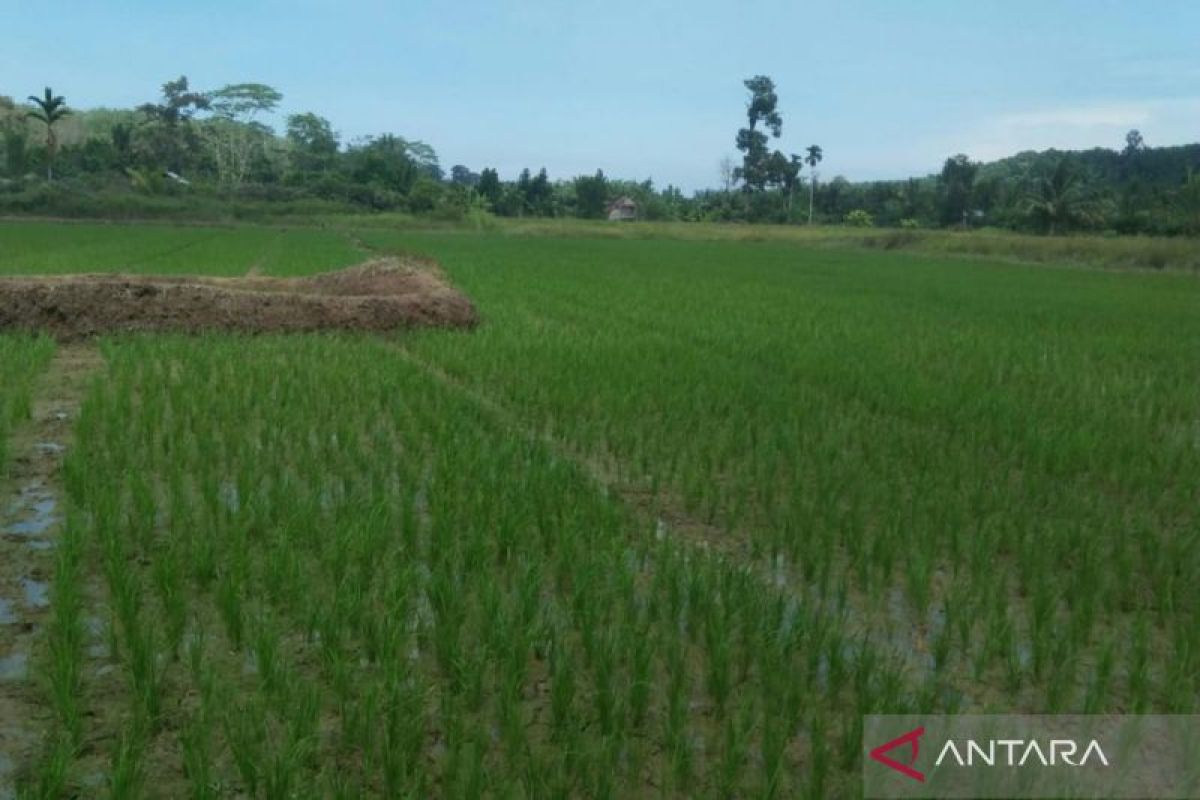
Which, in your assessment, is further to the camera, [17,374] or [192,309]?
[192,309]

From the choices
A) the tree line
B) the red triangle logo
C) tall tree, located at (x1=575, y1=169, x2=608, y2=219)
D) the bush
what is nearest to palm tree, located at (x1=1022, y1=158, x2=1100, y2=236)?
the tree line

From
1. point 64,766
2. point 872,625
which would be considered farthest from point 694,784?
point 64,766

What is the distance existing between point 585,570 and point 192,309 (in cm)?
646

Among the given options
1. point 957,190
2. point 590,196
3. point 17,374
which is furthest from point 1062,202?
point 17,374

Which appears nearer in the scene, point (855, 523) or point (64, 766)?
point (64, 766)

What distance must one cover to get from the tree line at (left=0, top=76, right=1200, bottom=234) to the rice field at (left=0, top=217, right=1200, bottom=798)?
2716 centimetres

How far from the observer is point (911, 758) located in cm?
200

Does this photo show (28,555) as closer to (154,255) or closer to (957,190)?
(154,255)

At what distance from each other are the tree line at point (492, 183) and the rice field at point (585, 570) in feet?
89.1

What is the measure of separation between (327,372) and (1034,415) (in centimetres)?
410

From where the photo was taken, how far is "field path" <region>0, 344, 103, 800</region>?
212cm

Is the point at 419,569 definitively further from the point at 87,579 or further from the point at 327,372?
the point at 327,372

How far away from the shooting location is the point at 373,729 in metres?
2.03

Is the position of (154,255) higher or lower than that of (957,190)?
lower
